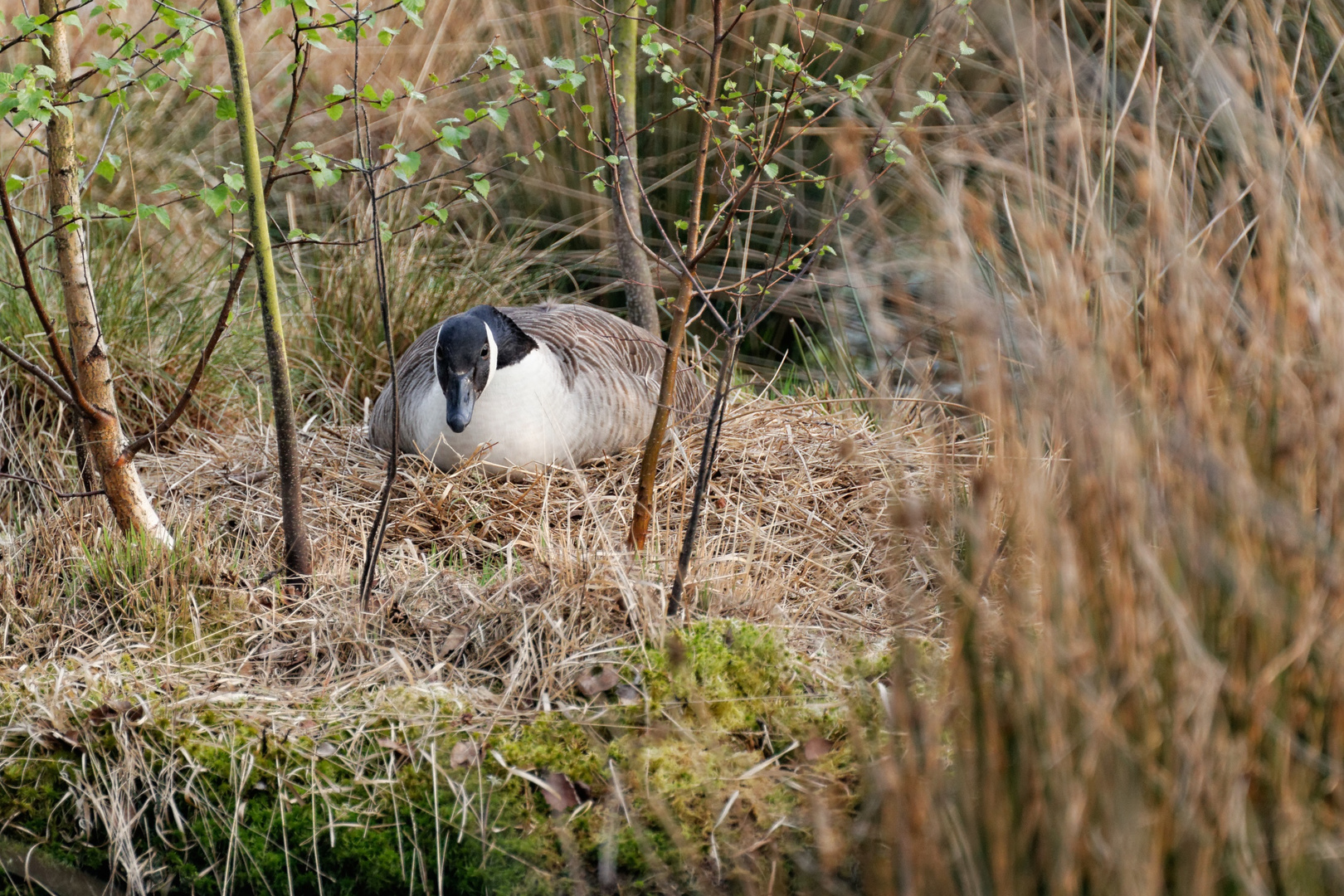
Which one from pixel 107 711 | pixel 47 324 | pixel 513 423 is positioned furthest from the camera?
pixel 513 423

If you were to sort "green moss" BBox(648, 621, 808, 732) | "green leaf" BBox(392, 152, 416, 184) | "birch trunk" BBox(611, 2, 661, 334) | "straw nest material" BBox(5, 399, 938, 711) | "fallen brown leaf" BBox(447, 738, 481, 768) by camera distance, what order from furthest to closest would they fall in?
1. "birch trunk" BBox(611, 2, 661, 334)
2. "straw nest material" BBox(5, 399, 938, 711)
3. "green leaf" BBox(392, 152, 416, 184)
4. "green moss" BBox(648, 621, 808, 732)
5. "fallen brown leaf" BBox(447, 738, 481, 768)

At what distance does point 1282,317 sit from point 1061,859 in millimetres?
910

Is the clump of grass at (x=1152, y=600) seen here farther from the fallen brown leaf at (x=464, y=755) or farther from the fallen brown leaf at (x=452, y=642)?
the fallen brown leaf at (x=452, y=642)

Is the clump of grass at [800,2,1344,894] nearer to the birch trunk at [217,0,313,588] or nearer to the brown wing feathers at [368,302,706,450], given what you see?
the birch trunk at [217,0,313,588]

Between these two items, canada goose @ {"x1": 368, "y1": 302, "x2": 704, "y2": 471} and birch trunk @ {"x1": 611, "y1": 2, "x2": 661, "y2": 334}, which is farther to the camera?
birch trunk @ {"x1": 611, "y1": 2, "x2": 661, "y2": 334}

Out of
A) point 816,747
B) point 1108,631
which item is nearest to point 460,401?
point 816,747

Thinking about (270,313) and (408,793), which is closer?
(408,793)

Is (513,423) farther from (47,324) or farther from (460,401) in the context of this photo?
(47,324)

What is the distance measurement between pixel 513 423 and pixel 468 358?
275mm

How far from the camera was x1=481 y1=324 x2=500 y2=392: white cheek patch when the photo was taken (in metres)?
4.09

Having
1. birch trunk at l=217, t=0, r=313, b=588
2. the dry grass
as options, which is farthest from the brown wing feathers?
birch trunk at l=217, t=0, r=313, b=588

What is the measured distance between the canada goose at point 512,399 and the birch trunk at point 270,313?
0.77 meters

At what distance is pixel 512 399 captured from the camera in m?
4.11

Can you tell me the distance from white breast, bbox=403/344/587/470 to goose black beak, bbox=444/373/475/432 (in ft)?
0.35
